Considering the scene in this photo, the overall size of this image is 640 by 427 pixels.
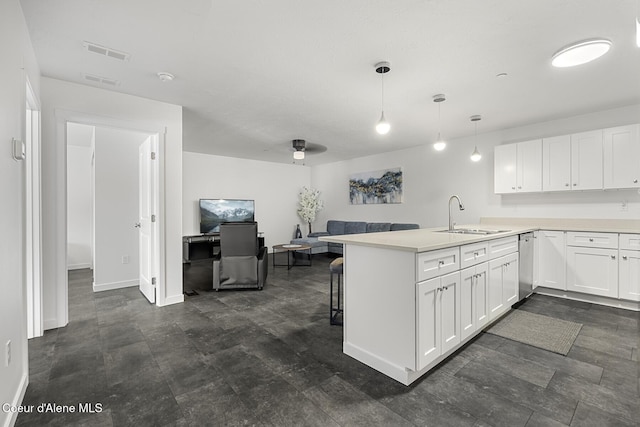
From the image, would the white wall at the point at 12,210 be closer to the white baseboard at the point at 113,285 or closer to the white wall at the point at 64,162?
the white wall at the point at 64,162

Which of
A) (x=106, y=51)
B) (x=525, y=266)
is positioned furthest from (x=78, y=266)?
(x=525, y=266)

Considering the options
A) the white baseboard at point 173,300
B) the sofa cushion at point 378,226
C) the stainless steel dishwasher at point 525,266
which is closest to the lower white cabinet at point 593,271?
the stainless steel dishwasher at point 525,266

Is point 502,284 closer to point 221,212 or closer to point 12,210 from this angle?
point 12,210

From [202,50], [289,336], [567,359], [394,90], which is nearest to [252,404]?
[289,336]

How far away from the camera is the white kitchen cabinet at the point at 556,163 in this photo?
3.86m

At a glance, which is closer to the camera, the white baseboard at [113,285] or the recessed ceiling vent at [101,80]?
the recessed ceiling vent at [101,80]

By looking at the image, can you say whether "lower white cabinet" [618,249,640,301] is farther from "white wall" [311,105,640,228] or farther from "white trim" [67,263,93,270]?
"white trim" [67,263,93,270]

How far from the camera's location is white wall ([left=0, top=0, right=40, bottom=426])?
150 centimetres

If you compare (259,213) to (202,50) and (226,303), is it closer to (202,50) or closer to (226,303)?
(226,303)

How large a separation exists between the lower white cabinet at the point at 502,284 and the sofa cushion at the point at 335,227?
4.49 m

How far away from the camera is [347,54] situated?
2.41m

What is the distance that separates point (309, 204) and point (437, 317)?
20.4 ft

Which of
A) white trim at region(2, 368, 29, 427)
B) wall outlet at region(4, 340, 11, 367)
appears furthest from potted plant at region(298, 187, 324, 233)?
wall outlet at region(4, 340, 11, 367)

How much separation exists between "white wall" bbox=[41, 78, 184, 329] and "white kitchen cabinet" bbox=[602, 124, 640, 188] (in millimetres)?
5401
